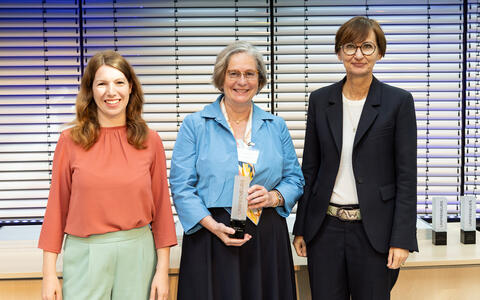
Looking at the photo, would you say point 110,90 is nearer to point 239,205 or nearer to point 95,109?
point 95,109

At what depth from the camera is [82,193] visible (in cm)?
194

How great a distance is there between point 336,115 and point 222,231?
74 cm

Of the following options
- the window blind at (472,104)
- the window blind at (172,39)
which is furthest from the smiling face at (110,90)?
the window blind at (472,104)

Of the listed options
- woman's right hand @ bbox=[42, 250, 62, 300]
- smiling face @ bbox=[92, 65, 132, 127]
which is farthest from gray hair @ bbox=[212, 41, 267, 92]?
woman's right hand @ bbox=[42, 250, 62, 300]

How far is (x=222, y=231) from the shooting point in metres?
2.11

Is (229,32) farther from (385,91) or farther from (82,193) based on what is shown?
(82,193)

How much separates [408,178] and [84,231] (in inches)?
54.6

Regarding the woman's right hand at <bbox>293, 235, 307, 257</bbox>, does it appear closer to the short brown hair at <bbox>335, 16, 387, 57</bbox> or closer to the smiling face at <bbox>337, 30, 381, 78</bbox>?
the smiling face at <bbox>337, 30, 381, 78</bbox>

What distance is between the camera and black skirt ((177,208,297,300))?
220 centimetres

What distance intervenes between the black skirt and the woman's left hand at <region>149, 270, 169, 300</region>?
0.16 m

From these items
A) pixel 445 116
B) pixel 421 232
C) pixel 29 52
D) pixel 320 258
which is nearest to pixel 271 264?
pixel 320 258

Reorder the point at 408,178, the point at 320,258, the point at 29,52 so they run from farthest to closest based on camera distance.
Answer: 1. the point at 29,52
2. the point at 320,258
3. the point at 408,178

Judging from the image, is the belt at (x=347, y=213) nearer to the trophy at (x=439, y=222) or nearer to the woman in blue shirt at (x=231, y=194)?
the woman in blue shirt at (x=231, y=194)

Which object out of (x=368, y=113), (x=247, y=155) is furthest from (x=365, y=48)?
(x=247, y=155)
